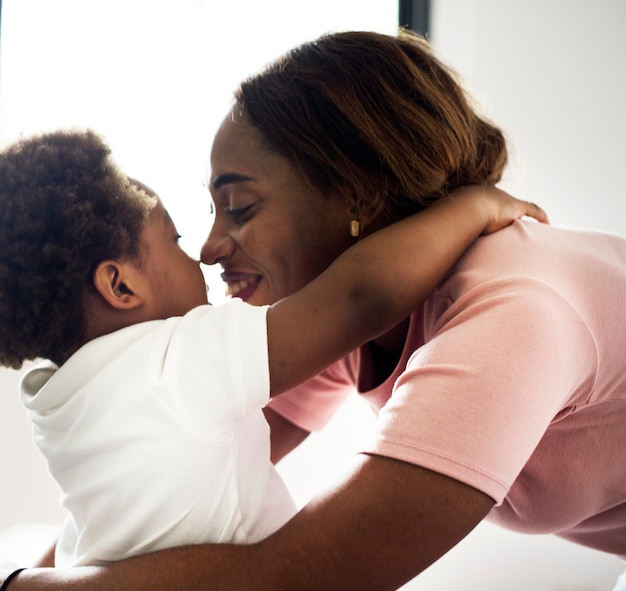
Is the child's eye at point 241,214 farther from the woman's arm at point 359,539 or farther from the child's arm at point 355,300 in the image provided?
the woman's arm at point 359,539

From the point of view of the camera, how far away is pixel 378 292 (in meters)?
0.88

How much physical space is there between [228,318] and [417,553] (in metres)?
0.34

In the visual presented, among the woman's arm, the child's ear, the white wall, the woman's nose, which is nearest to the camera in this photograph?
the woman's arm

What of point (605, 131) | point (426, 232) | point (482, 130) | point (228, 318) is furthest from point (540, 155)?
point (228, 318)

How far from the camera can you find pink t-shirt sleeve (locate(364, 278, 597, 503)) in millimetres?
762

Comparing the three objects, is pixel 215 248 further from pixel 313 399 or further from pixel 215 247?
pixel 313 399

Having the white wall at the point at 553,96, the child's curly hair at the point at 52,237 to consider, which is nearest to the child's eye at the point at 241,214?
the child's curly hair at the point at 52,237

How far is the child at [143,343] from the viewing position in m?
0.85

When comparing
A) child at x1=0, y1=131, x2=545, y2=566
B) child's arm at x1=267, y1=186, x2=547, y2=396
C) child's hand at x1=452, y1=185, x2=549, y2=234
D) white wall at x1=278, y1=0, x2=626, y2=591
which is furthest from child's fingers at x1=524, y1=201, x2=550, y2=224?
white wall at x1=278, y1=0, x2=626, y2=591

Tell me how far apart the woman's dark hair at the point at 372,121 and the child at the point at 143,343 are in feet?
0.39

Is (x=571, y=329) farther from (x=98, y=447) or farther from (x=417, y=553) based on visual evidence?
(x=98, y=447)

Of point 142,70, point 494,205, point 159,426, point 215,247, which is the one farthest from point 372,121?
point 142,70

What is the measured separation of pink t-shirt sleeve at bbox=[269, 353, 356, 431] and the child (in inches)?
17.2

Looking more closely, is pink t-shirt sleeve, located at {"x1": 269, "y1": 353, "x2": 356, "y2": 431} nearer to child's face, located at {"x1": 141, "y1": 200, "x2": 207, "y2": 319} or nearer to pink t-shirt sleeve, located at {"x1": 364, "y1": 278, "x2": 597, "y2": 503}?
child's face, located at {"x1": 141, "y1": 200, "x2": 207, "y2": 319}
